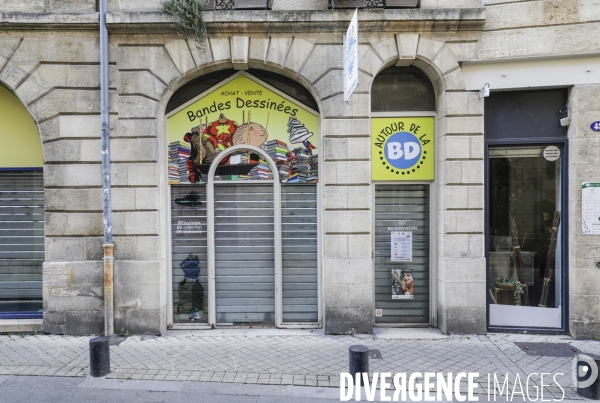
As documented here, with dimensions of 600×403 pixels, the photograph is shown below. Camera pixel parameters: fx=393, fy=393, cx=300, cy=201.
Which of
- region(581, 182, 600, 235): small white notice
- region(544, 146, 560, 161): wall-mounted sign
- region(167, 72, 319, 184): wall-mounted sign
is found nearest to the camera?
region(581, 182, 600, 235): small white notice

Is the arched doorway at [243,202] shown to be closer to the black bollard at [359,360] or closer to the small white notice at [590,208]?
the black bollard at [359,360]

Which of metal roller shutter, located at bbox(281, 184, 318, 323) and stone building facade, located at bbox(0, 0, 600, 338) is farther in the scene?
metal roller shutter, located at bbox(281, 184, 318, 323)

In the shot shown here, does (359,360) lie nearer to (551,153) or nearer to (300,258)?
(300,258)

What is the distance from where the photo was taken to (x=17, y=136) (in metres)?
7.63

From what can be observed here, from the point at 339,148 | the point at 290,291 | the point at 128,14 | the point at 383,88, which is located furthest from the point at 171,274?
the point at 383,88

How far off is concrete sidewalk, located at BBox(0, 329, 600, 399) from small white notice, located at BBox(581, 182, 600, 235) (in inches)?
77.7

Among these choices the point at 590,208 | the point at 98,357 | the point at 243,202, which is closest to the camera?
the point at 98,357

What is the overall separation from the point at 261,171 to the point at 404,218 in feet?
9.62

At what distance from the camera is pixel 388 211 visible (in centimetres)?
766

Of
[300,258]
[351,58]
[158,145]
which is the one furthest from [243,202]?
[351,58]

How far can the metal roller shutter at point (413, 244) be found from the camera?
765 centimetres

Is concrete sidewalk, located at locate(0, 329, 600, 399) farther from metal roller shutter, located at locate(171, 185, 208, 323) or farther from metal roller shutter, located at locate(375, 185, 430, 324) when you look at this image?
metal roller shutter, located at locate(171, 185, 208, 323)

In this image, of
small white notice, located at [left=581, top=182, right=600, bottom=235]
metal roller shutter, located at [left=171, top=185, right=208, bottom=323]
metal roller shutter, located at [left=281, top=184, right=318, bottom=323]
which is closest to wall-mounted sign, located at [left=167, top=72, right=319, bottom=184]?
metal roller shutter, located at [left=171, top=185, right=208, bottom=323]

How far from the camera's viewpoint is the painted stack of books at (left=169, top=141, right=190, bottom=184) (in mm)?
7609
